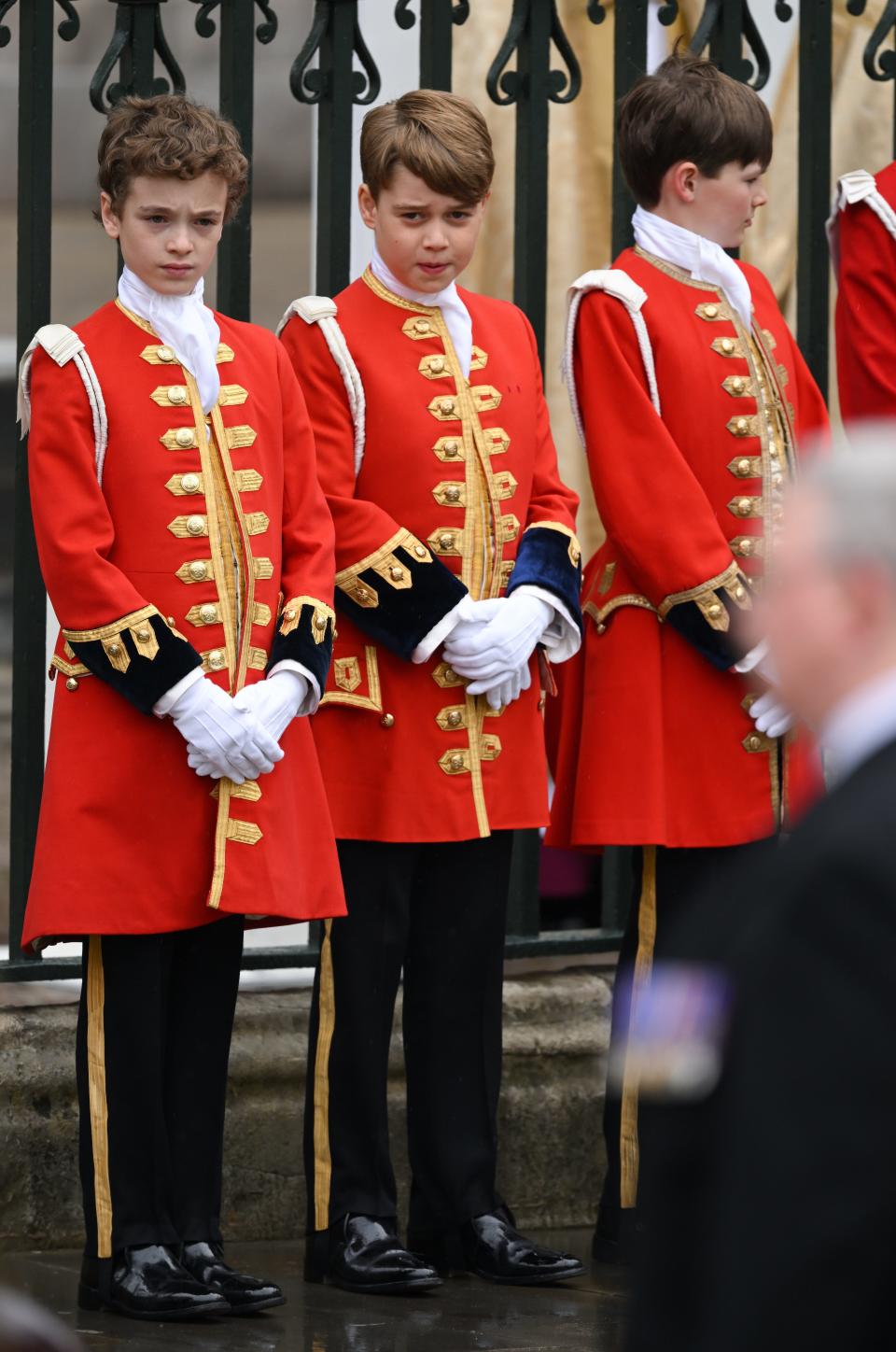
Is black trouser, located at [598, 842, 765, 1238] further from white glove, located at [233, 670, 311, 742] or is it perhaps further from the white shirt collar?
the white shirt collar

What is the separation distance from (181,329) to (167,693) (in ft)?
2.00

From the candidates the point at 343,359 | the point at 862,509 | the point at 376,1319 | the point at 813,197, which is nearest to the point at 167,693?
the point at 343,359

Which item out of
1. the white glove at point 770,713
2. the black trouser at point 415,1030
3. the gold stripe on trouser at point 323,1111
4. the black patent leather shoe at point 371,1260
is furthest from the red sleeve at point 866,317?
the black patent leather shoe at point 371,1260

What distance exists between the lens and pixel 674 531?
169 inches

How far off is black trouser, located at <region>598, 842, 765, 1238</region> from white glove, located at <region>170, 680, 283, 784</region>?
88cm

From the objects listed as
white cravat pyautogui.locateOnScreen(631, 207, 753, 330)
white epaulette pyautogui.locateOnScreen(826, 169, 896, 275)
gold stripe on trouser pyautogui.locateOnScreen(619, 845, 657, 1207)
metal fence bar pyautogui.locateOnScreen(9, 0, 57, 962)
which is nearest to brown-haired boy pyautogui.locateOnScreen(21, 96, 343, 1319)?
metal fence bar pyautogui.locateOnScreen(9, 0, 57, 962)

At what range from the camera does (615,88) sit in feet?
16.2

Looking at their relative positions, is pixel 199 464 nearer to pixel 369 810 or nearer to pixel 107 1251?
pixel 369 810

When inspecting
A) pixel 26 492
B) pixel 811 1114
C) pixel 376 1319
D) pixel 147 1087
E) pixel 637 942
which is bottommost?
pixel 376 1319

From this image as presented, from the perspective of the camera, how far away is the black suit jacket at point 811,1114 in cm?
159

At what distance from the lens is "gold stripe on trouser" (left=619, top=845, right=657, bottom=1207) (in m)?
4.42

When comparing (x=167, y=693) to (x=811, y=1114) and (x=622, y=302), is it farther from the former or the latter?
(x=811, y=1114)

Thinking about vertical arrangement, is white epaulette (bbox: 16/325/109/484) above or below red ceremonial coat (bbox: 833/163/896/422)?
below

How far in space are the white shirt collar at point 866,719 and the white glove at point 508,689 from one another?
2.45m
